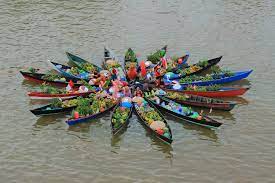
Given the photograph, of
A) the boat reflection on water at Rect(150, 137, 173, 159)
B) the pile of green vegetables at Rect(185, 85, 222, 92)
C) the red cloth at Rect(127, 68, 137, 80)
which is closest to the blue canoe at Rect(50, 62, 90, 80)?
the red cloth at Rect(127, 68, 137, 80)

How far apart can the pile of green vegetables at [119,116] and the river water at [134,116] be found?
0.76 meters

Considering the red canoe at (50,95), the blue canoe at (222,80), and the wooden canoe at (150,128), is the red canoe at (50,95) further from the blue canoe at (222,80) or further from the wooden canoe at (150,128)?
the blue canoe at (222,80)

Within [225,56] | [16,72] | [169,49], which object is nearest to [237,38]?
[225,56]

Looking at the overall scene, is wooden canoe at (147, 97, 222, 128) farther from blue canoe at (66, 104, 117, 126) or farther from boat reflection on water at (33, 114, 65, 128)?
boat reflection on water at (33, 114, 65, 128)

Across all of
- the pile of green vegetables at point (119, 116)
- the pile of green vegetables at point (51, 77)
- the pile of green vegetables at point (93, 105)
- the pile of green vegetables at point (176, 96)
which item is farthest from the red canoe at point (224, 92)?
the pile of green vegetables at point (51, 77)

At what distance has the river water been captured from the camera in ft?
64.5

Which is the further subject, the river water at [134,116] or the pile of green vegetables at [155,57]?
the pile of green vegetables at [155,57]

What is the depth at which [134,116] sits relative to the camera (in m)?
23.8

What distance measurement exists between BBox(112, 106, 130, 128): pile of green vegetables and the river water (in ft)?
2.50

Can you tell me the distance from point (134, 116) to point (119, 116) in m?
1.71

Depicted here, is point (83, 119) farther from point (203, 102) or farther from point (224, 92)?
point (224, 92)

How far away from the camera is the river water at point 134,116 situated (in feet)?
64.5

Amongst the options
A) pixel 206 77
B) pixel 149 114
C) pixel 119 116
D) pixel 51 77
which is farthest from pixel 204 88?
pixel 51 77

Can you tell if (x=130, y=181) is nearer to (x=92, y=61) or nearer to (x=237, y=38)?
(x=92, y=61)
